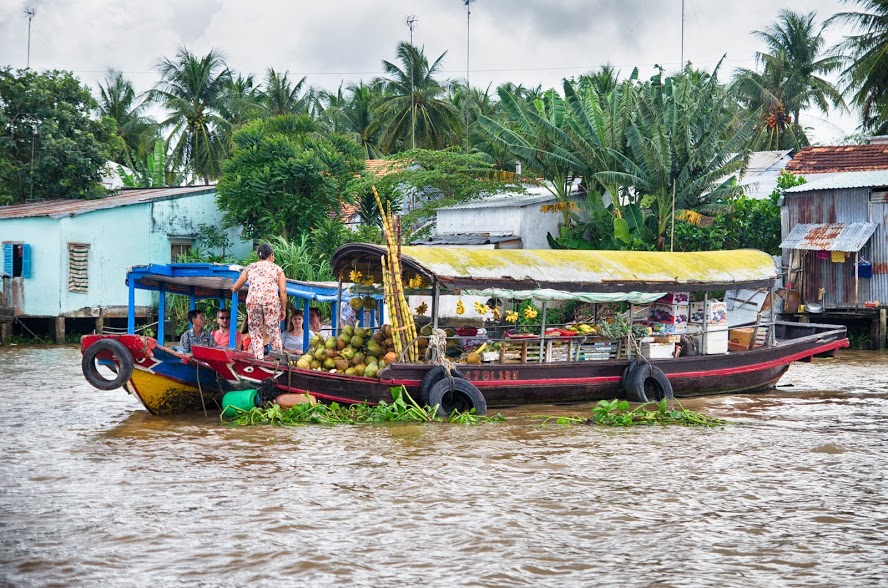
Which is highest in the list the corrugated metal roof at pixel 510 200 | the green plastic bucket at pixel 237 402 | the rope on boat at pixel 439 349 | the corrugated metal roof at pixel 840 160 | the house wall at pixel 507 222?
the corrugated metal roof at pixel 840 160

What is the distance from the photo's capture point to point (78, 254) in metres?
23.1

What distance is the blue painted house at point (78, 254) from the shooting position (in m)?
22.9

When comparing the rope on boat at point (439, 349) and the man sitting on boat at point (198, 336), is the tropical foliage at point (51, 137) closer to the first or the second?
the man sitting on boat at point (198, 336)

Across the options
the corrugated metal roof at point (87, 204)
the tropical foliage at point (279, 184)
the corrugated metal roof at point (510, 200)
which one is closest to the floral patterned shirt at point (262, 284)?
the corrugated metal roof at point (87, 204)

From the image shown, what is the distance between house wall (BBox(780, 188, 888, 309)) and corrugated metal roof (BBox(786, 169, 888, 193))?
0.70ft

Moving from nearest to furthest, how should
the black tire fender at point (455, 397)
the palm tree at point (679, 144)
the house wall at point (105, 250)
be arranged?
1. the black tire fender at point (455, 397)
2. the palm tree at point (679, 144)
3. the house wall at point (105, 250)

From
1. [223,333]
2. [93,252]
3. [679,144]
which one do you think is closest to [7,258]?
[93,252]

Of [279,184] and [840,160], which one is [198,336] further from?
[840,160]

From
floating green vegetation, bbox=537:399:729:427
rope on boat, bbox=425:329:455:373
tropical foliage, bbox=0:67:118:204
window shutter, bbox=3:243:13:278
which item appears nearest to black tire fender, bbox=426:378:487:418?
rope on boat, bbox=425:329:455:373

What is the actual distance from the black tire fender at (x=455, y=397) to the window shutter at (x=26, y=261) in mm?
14720

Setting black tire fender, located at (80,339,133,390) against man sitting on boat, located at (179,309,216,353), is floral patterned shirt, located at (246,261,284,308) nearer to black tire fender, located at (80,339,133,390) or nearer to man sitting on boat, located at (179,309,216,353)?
black tire fender, located at (80,339,133,390)

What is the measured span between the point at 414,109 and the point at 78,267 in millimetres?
12414

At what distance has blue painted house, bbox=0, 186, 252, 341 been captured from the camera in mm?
22891

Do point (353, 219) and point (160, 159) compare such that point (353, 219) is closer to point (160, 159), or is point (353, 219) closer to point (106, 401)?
point (160, 159)
